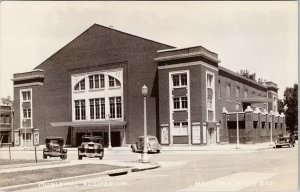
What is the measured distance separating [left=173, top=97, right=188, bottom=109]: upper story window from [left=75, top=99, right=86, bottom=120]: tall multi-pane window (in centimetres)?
1361

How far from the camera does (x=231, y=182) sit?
13.6 meters

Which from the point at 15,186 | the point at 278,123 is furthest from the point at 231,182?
the point at 278,123

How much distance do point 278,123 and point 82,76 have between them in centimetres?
2967

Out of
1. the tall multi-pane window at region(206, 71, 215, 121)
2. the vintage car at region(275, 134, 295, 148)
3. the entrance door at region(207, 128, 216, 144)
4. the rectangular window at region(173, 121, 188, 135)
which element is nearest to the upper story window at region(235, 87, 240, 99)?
the tall multi-pane window at region(206, 71, 215, 121)

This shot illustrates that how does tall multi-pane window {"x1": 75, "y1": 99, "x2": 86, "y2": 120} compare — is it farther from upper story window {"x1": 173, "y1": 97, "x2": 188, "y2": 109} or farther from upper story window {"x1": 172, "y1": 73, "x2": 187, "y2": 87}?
upper story window {"x1": 172, "y1": 73, "x2": 187, "y2": 87}

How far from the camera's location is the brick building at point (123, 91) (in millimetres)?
46844

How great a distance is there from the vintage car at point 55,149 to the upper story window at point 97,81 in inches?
958

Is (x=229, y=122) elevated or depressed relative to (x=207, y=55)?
depressed

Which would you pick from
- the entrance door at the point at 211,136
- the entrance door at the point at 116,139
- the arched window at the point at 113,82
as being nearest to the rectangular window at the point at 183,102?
the entrance door at the point at 211,136

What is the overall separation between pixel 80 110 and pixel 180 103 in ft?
49.5

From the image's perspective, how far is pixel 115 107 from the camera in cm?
5322

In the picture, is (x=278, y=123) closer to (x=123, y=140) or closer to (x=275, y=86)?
(x=275, y=86)

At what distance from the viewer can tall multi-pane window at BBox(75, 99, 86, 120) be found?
184 feet

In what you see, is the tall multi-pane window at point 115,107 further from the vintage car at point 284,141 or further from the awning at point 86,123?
the vintage car at point 284,141
